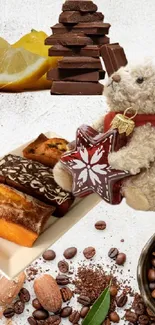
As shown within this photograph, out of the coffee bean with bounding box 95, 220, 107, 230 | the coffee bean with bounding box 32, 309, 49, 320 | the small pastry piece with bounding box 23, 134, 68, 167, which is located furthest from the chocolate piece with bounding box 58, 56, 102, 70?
the coffee bean with bounding box 32, 309, 49, 320

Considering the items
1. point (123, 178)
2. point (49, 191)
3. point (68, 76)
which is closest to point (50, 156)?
point (49, 191)

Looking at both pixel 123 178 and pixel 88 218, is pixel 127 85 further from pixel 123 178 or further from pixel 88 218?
pixel 88 218

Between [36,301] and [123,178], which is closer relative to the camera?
[123,178]

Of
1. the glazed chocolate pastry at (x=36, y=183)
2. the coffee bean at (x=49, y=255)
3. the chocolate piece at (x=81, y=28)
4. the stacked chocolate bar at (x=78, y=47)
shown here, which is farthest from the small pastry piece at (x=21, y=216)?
the chocolate piece at (x=81, y=28)

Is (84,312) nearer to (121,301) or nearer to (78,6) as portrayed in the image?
(121,301)

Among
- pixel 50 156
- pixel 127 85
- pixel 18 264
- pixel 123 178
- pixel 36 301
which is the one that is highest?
pixel 127 85

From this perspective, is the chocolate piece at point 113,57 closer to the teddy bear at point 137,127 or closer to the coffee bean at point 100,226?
the teddy bear at point 137,127

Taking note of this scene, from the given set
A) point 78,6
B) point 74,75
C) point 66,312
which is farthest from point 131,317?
point 78,6
